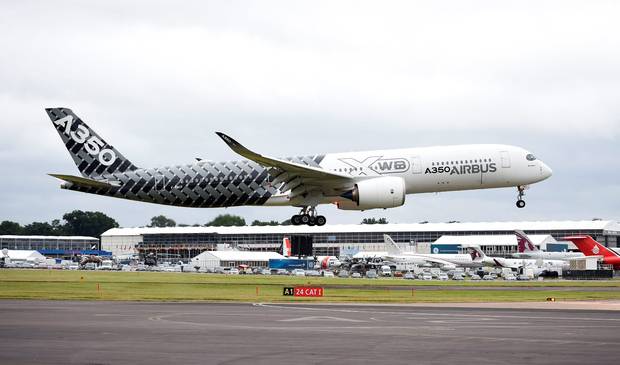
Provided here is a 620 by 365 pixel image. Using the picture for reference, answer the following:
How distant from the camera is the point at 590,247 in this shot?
115 metres

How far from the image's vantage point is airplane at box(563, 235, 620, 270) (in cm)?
11156

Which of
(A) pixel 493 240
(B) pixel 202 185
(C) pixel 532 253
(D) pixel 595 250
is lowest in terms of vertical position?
(C) pixel 532 253

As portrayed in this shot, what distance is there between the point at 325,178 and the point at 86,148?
56.7 ft

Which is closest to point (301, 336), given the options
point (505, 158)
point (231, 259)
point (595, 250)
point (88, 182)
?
point (88, 182)

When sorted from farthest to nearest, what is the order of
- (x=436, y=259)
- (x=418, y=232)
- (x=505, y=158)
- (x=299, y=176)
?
(x=418, y=232)
(x=436, y=259)
(x=505, y=158)
(x=299, y=176)

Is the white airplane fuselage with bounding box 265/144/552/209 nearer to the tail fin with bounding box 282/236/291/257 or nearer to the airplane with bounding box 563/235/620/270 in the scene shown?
the airplane with bounding box 563/235/620/270

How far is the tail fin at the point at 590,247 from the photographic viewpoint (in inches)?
4454

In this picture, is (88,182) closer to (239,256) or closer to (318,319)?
(318,319)

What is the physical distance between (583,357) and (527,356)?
54.2 inches

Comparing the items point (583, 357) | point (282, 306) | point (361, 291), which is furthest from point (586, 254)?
point (583, 357)

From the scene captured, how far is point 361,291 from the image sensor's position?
6575cm

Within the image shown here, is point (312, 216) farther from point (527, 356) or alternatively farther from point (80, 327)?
point (527, 356)

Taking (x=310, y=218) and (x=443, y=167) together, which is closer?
(x=443, y=167)

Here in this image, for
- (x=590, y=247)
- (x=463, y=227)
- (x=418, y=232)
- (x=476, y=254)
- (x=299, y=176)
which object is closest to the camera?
(x=299, y=176)
